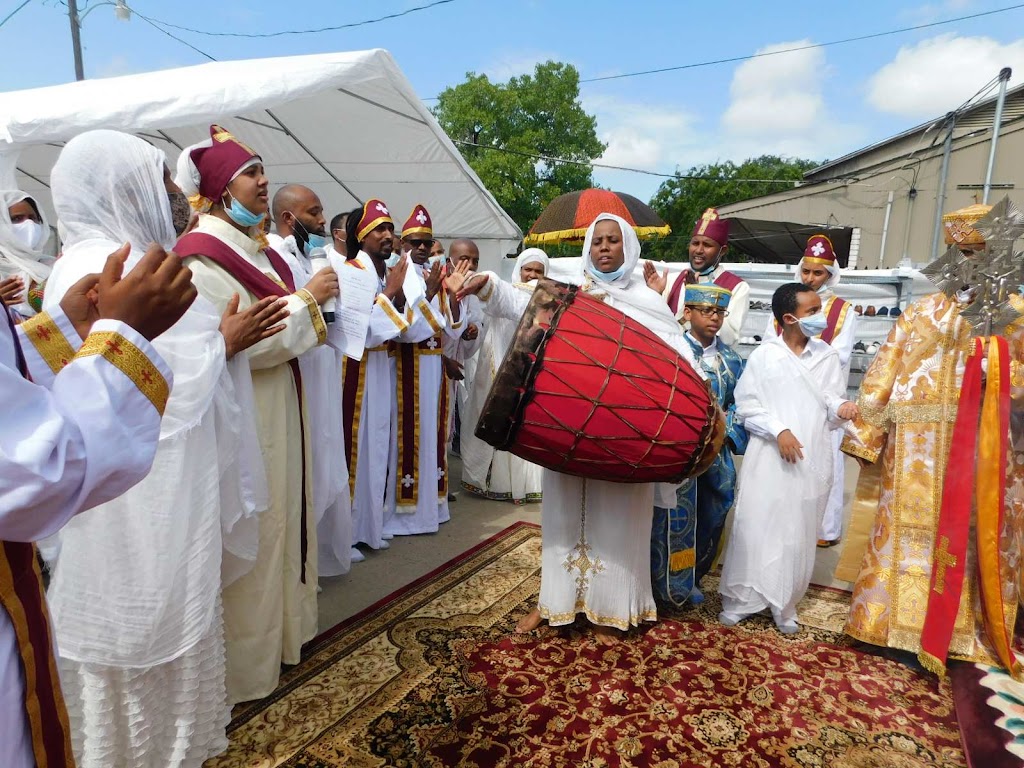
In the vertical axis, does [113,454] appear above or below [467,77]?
below

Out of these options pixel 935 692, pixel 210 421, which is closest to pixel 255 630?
pixel 210 421

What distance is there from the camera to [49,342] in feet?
4.03

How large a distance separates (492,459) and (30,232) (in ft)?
12.5

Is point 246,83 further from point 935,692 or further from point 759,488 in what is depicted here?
point 935,692

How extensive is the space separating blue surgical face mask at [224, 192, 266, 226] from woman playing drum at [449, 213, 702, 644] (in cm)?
88

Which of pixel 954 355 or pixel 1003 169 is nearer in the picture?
pixel 954 355

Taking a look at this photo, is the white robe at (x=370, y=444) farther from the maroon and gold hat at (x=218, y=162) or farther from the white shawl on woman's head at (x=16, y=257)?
the white shawl on woman's head at (x=16, y=257)

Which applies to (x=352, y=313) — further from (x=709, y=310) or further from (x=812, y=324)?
(x=812, y=324)

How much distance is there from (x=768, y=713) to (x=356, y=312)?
233cm

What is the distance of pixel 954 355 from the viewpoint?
9.59ft

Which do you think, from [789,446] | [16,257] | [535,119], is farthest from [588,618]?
[535,119]

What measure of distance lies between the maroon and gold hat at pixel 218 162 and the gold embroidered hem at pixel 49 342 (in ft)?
4.50

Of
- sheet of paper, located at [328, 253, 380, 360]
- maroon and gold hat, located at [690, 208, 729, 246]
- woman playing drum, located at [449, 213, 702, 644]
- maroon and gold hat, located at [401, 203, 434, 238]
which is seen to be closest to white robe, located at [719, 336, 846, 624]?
woman playing drum, located at [449, 213, 702, 644]

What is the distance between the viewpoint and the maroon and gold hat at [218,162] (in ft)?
8.00
